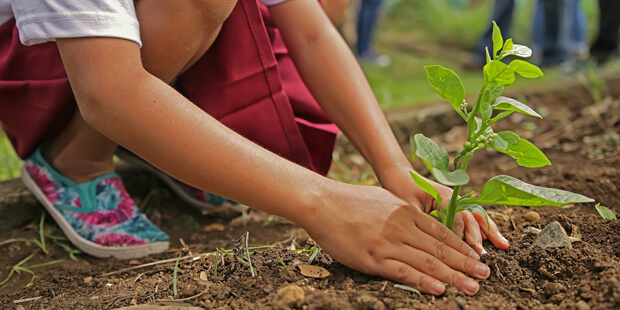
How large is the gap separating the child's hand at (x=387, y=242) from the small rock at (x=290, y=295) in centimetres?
10

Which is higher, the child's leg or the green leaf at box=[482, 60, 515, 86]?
the green leaf at box=[482, 60, 515, 86]

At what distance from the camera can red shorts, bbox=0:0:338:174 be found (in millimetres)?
1578

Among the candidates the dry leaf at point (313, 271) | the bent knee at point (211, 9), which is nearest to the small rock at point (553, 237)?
the dry leaf at point (313, 271)

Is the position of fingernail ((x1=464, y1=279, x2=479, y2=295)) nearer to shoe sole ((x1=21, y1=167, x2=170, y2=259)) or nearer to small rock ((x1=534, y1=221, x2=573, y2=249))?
small rock ((x1=534, y1=221, x2=573, y2=249))

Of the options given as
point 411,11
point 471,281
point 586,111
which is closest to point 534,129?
point 586,111

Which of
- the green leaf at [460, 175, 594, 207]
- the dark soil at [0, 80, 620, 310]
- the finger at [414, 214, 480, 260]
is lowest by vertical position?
the dark soil at [0, 80, 620, 310]

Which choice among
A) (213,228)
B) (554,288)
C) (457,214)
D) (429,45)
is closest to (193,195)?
(213,228)

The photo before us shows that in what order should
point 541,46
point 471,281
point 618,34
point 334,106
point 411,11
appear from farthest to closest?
point 411,11, point 541,46, point 618,34, point 334,106, point 471,281

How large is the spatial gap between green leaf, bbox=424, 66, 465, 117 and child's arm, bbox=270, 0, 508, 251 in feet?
0.99

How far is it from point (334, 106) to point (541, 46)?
3.41m

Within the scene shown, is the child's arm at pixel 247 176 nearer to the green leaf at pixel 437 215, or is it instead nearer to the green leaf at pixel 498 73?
the green leaf at pixel 437 215

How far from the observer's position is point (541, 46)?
452 centimetres

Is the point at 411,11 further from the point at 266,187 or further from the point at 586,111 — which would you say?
the point at 266,187

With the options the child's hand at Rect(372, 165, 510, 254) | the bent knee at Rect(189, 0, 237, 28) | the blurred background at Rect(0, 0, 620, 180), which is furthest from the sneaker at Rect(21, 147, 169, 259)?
the child's hand at Rect(372, 165, 510, 254)
